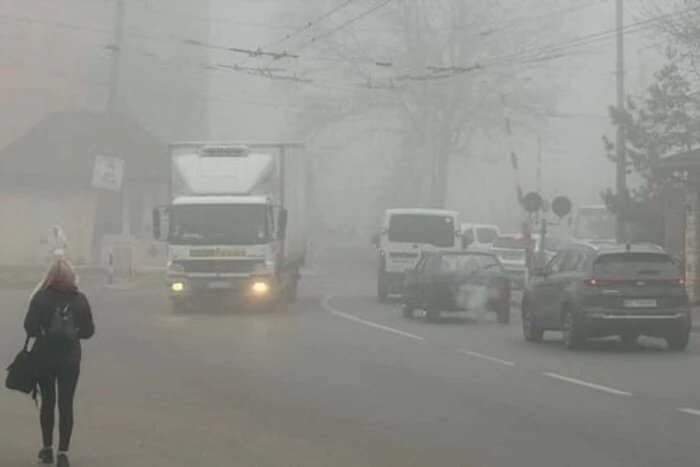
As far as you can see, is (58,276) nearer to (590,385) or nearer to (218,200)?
(590,385)

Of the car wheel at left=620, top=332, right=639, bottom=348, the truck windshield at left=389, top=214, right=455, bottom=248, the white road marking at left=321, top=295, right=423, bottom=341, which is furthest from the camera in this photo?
the truck windshield at left=389, top=214, right=455, bottom=248

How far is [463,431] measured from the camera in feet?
40.0

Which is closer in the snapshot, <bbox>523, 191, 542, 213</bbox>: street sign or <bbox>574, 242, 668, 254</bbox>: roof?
<bbox>574, 242, 668, 254</bbox>: roof

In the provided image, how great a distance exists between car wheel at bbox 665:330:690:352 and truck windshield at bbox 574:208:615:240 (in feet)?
98.0

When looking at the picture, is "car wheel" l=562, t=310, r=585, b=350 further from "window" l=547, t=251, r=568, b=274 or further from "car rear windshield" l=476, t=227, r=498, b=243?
"car rear windshield" l=476, t=227, r=498, b=243

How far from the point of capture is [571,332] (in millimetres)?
20922

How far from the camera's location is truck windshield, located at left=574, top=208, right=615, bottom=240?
5134cm

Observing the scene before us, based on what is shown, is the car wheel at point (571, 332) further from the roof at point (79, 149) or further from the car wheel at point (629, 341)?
the roof at point (79, 149)

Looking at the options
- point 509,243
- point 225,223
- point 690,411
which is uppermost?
point 225,223

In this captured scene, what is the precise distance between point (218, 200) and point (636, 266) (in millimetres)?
11628

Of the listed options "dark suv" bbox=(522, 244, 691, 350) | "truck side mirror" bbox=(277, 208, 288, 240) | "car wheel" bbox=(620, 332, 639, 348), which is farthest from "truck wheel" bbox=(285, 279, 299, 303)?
"dark suv" bbox=(522, 244, 691, 350)

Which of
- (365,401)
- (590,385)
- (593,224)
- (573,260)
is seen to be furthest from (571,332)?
(593,224)

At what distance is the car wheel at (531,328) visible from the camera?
22895 mm

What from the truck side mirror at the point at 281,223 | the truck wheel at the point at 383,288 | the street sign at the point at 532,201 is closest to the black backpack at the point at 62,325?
the truck side mirror at the point at 281,223
